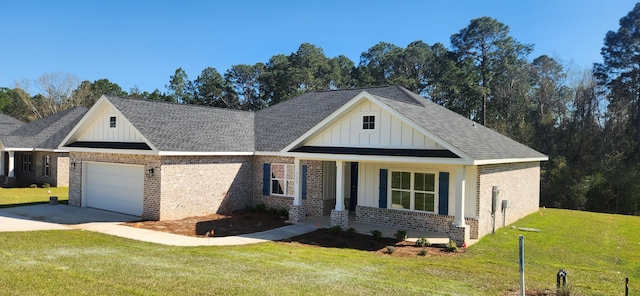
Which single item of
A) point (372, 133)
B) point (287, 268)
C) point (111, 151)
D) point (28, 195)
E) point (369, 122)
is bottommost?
point (28, 195)

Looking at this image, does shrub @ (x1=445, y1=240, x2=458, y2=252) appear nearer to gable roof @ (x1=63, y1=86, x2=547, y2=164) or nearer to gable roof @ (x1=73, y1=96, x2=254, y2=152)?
gable roof @ (x1=63, y1=86, x2=547, y2=164)

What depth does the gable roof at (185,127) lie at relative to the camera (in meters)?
17.0

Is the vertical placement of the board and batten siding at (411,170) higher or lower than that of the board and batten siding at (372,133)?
lower

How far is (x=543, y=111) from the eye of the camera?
41.3 m

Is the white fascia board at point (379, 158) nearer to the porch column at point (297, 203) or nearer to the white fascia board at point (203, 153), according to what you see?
the porch column at point (297, 203)

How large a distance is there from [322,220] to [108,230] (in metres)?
7.56

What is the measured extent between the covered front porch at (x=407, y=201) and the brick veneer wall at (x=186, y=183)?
360 centimetres

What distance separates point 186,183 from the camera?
17156mm

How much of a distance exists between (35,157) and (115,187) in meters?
15.6

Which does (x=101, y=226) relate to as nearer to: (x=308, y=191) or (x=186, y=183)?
(x=186, y=183)

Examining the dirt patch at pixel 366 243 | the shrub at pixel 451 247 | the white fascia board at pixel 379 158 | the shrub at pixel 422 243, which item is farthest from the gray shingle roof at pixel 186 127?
the shrub at pixel 451 247

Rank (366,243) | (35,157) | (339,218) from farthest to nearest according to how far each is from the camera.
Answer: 1. (35,157)
2. (339,218)
3. (366,243)

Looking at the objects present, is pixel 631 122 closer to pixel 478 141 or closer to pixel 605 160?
pixel 605 160

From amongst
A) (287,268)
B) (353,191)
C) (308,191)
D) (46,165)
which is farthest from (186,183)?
(46,165)
